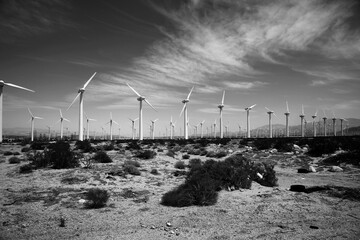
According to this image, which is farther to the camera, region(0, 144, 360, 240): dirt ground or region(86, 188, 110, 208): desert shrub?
region(86, 188, 110, 208): desert shrub

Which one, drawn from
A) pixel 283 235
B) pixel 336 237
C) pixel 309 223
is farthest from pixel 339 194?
pixel 283 235

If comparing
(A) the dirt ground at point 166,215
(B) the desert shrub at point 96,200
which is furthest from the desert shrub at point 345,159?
(B) the desert shrub at point 96,200

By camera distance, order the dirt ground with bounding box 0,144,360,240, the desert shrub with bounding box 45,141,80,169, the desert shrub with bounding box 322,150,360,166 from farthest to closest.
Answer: the desert shrub with bounding box 322,150,360,166 → the desert shrub with bounding box 45,141,80,169 → the dirt ground with bounding box 0,144,360,240

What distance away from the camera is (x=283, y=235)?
5.90m

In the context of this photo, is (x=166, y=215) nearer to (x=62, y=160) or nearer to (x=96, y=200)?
(x=96, y=200)

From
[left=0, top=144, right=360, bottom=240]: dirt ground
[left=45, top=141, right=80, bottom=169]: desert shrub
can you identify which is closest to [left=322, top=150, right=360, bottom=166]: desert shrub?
[left=0, top=144, right=360, bottom=240]: dirt ground

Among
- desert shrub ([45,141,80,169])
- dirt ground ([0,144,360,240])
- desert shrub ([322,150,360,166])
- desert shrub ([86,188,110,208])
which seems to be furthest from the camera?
desert shrub ([322,150,360,166])

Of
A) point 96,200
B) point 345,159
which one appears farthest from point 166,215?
point 345,159

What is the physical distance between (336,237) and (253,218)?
2224mm

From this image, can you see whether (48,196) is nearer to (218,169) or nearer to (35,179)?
(35,179)

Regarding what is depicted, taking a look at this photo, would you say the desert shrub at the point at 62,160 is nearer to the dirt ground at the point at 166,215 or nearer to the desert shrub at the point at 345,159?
the dirt ground at the point at 166,215

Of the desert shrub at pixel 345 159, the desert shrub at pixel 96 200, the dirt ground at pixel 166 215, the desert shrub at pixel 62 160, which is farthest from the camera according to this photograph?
the desert shrub at pixel 345 159

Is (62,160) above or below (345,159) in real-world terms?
above

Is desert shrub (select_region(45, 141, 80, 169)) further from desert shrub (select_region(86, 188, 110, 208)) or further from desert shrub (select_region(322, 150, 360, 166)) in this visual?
desert shrub (select_region(322, 150, 360, 166))
